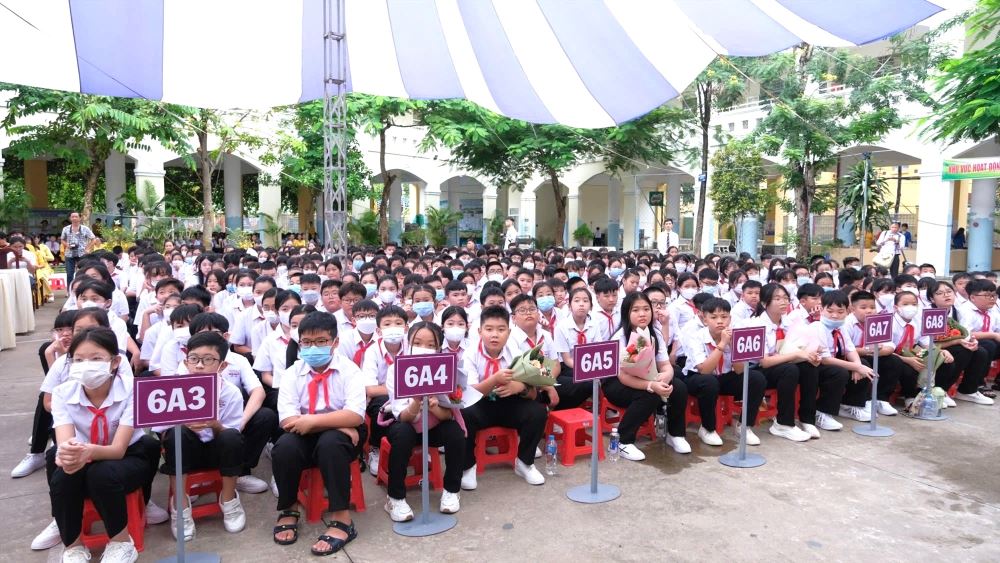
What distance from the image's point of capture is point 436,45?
7.94 meters

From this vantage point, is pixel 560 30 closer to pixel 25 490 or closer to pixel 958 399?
pixel 958 399

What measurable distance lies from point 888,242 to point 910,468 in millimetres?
9566

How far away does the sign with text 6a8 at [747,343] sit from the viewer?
175 inches

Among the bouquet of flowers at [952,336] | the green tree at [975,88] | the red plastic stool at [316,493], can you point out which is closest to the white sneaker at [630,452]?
the red plastic stool at [316,493]

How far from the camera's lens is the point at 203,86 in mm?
7609

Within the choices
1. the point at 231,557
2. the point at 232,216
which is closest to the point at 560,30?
the point at 231,557

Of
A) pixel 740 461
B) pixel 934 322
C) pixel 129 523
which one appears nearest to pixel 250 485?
pixel 129 523

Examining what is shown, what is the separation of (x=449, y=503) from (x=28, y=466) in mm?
2811

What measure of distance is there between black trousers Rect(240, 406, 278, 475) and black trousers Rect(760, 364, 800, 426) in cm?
365

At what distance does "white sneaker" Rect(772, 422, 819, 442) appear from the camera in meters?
5.14

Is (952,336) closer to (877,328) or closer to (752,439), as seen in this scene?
(877,328)

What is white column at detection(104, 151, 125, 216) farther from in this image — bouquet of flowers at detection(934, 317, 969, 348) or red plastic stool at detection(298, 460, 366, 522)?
bouquet of flowers at detection(934, 317, 969, 348)

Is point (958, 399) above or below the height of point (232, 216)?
below

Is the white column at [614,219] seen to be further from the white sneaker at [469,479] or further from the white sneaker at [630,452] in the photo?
the white sneaker at [469,479]
